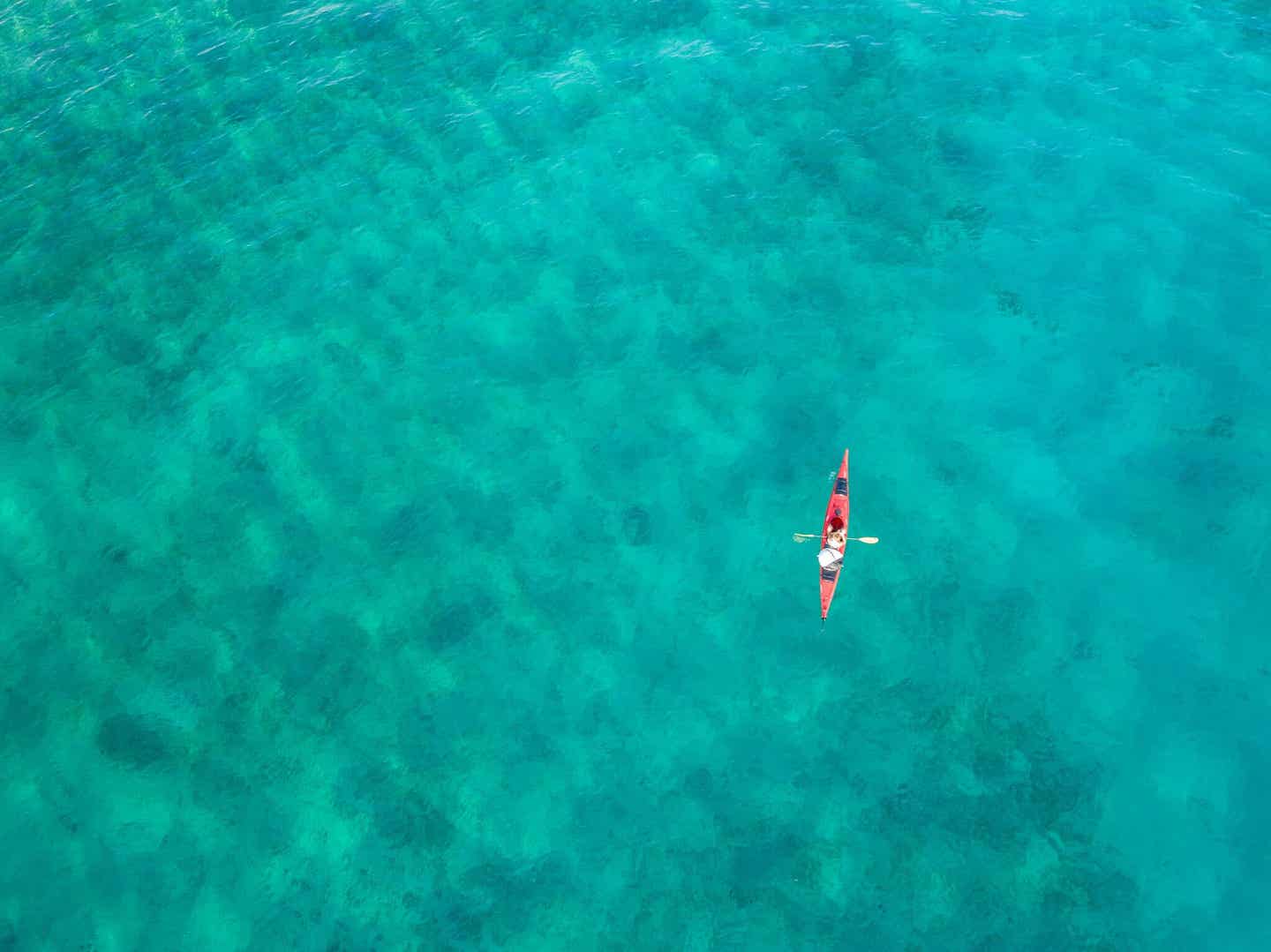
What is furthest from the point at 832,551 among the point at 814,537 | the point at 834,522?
the point at 814,537

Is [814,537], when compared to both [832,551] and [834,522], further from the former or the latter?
[832,551]

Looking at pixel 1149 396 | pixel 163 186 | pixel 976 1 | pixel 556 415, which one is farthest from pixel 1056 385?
pixel 163 186

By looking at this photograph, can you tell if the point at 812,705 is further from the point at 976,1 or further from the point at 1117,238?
the point at 976,1

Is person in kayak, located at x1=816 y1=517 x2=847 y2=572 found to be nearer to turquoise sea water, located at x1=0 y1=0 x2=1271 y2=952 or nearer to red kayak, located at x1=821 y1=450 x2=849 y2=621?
red kayak, located at x1=821 y1=450 x2=849 y2=621

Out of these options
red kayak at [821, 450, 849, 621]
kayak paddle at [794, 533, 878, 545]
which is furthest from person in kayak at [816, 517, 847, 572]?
kayak paddle at [794, 533, 878, 545]

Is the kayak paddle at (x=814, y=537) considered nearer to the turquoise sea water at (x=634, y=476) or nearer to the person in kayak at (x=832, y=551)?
the turquoise sea water at (x=634, y=476)
